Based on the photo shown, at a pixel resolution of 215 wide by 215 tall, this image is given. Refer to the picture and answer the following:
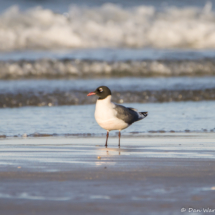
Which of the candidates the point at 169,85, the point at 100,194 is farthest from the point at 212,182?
the point at 169,85

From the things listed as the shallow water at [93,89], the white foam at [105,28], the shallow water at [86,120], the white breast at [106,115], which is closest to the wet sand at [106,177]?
the white breast at [106,115]

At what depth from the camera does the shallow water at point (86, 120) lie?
658 centimetres

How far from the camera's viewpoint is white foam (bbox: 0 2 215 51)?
1912 centimetres

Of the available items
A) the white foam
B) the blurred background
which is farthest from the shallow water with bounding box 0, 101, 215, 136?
the white foam

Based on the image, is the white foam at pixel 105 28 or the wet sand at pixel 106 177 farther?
the white foam at pixel 105 28

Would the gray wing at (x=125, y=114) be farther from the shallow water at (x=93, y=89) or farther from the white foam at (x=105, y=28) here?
the white foam at (x=105, y=28)

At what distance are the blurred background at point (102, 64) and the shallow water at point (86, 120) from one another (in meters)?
0.01

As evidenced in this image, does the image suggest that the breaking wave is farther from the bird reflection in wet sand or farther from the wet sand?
the wet sand

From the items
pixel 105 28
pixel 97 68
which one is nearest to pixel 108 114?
pixel 97 68

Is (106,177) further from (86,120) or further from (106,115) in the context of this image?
(86,120)

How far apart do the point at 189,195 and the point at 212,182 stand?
42cm

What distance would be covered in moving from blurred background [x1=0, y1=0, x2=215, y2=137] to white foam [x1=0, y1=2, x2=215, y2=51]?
1.6 inches

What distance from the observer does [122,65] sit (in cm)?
1498

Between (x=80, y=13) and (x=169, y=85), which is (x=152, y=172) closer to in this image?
(x=169, y=85)
